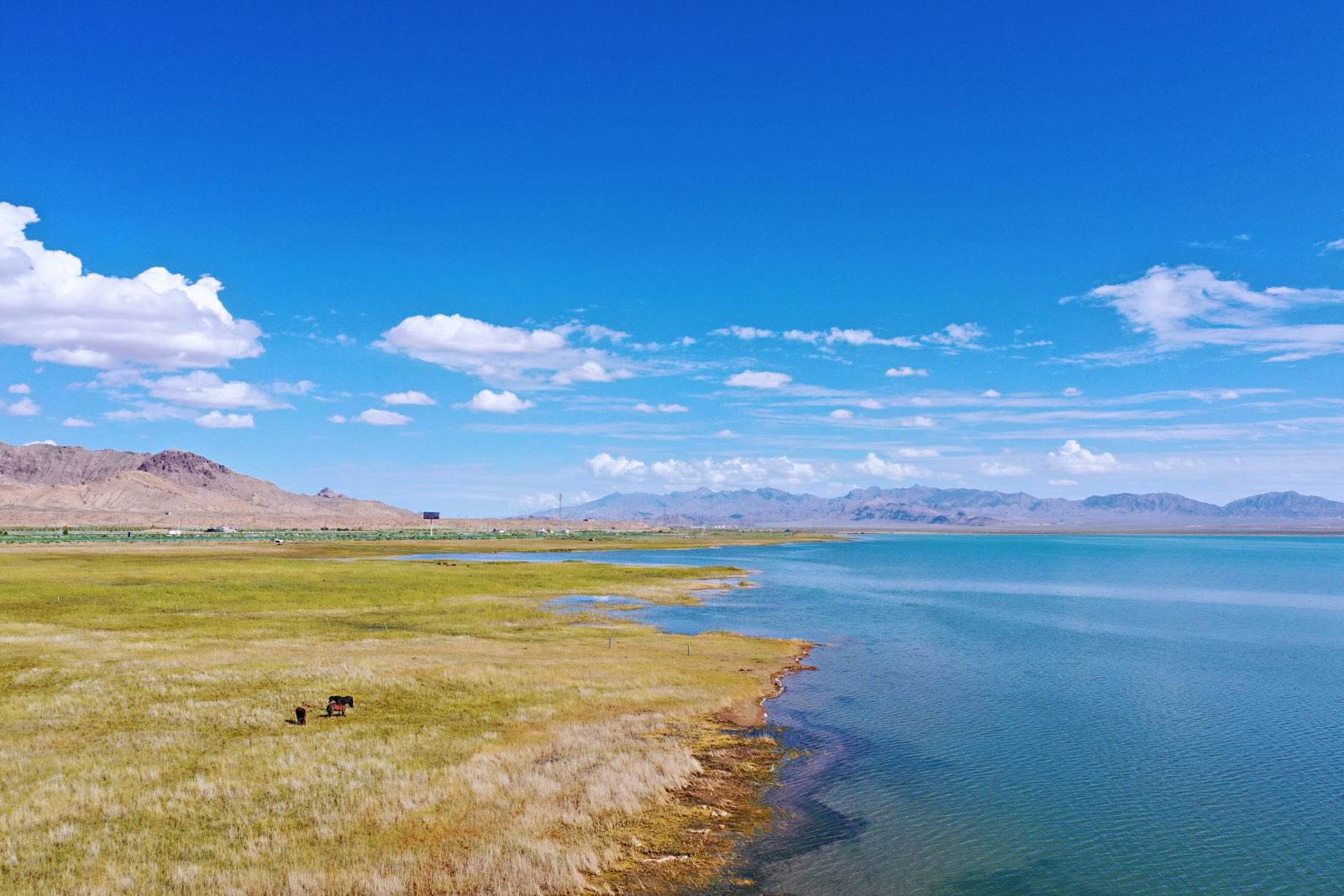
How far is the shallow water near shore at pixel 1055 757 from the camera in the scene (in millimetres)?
24953

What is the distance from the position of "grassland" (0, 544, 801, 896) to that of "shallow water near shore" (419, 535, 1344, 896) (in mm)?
4054

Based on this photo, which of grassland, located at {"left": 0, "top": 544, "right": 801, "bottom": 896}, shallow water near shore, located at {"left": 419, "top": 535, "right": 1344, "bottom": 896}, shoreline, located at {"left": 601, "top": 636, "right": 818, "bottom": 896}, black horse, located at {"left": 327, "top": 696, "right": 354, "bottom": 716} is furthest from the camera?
black horse, located at {"left": 327, "top": 696, "right": 354, "bottom": 716}

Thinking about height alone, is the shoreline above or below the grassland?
below

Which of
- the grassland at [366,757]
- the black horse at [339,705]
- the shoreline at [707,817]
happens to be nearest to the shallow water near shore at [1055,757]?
the shoreline at [707,817]

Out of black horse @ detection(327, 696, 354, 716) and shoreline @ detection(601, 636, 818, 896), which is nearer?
shoreline @ detection(601, 636, 818, 896)

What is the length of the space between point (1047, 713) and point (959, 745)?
9966mm

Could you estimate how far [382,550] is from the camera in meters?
190

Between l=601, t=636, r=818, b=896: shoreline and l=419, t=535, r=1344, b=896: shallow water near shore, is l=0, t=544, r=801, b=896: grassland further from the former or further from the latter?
l=419, t=535, r=1344, b=896: shallow water near shore

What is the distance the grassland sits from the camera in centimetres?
2231

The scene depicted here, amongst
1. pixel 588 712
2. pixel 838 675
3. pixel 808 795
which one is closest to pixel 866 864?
pixel 808 795

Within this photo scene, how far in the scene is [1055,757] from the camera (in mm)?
36188

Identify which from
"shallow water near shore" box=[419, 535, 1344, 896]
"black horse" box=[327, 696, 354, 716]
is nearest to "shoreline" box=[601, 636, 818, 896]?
"shallow water near shore" box=[419, 535, 1344, 896]

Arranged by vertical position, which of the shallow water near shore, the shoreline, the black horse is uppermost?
the black horse

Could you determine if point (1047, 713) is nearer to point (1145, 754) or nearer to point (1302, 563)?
point (1145, 754)
